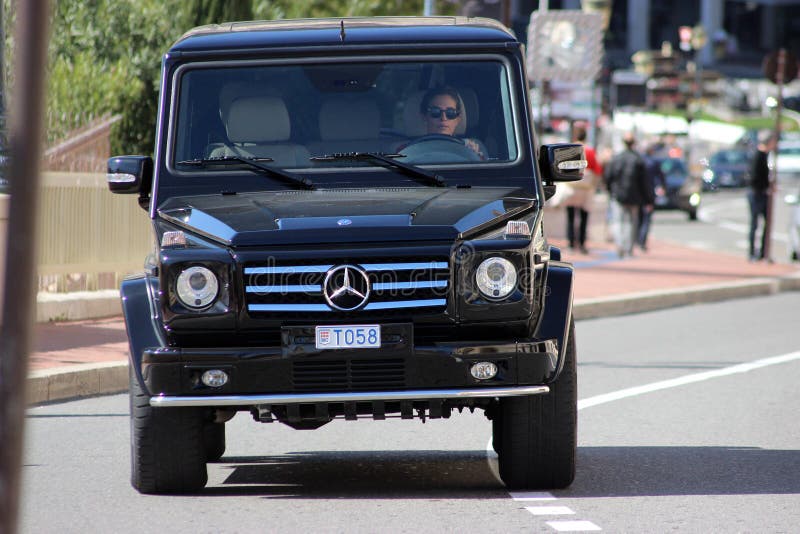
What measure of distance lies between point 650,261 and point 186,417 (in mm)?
18992

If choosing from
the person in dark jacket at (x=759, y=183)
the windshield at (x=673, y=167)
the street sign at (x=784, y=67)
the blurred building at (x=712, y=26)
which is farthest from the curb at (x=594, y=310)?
the blurred building at (x=712, y=26)

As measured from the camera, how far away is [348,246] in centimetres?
657

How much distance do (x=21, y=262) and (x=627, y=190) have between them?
72.4ft

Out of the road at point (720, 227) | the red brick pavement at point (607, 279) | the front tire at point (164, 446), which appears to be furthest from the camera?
the road at point (720, 227)

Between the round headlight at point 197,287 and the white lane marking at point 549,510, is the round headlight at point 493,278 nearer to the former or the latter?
the white lane marking at point 549,510

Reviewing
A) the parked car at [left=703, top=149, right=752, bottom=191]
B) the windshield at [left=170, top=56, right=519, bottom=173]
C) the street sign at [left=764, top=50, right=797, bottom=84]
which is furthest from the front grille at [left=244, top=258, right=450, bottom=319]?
the parked car at [left=703, top=149, right=752, bottom=191]

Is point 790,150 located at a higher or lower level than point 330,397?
lower

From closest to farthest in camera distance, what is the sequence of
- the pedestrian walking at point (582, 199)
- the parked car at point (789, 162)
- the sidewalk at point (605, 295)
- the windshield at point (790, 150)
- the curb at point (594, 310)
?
the curb at point (594, 310) → the sidewalk at point (605, 295) → the pedestrian walking at point (582, 199) → the parked car at point (789, 162) → the windshield at point (790, 150)

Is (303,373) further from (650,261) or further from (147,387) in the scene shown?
(650,261)

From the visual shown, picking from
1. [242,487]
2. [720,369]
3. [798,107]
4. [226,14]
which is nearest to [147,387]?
[242,487]

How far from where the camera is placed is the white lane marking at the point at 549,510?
6.63 meters

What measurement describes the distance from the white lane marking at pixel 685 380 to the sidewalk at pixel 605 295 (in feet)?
11.0

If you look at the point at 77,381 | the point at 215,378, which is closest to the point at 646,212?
the point at 77,381

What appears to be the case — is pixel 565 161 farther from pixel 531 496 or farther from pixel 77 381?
pixel 77 381
